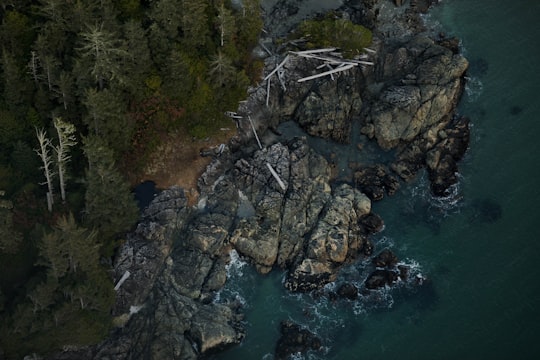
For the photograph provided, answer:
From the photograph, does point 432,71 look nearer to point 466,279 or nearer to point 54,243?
point 466,279

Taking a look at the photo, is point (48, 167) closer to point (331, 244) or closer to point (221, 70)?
point (221, 70)

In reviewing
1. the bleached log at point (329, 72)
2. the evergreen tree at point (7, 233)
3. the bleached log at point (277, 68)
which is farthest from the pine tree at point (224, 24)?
the evergreen tree at point (7, 233)

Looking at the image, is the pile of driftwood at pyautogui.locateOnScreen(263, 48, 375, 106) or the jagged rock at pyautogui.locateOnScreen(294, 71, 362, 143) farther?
the pile of driftwood at pyautogui.locateOnScreen(263, 48, 375, 106)

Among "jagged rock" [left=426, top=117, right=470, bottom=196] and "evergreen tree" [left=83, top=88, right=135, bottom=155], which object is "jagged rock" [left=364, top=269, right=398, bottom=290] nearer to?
"jagged rock" [left=426, top=117, right=470, bottom=196]

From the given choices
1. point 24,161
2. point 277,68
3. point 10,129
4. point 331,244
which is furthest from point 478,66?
point 10,129

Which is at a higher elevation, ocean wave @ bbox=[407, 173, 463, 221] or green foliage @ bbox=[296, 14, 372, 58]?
green foliage @ bbox=[296, 14, 372, 58]

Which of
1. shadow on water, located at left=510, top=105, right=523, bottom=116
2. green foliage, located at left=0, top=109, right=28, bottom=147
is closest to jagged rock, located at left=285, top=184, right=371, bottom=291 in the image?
shadow on water, located at left=510, top=105, right=523, bottom=116

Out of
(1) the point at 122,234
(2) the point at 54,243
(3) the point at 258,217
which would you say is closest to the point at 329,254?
(3) the point at 258,217
